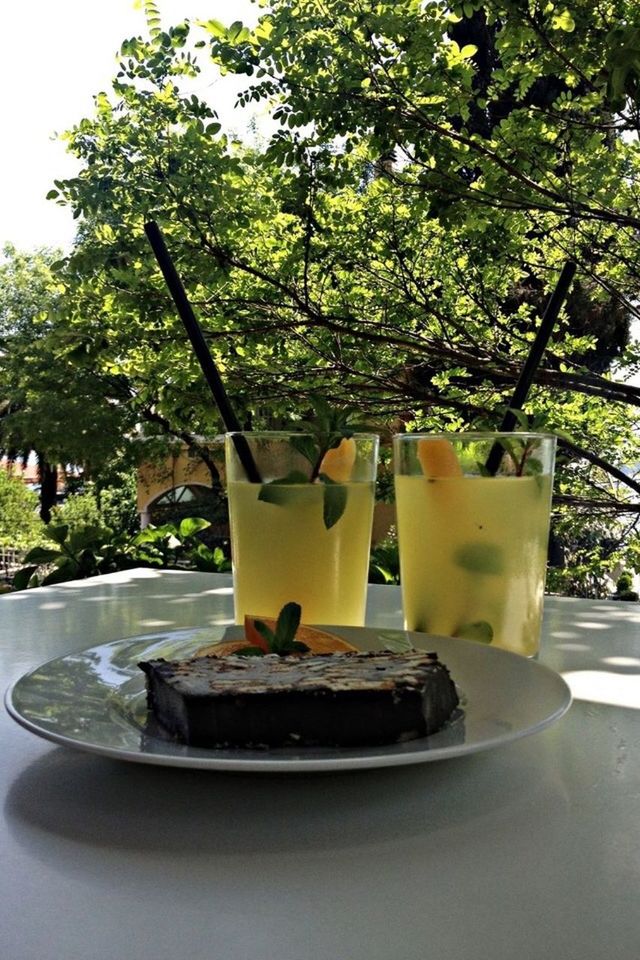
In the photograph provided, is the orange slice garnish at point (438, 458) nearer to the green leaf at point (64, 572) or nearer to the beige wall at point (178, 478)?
the green leaf at point (64, 572)

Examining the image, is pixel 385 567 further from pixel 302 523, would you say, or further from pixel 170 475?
pixel 170 475

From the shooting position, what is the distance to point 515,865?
1.53 feet

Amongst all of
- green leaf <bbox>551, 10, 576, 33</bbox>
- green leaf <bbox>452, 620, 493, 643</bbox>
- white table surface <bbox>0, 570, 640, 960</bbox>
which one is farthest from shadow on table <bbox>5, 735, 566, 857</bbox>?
green leaf <bbox>551, 10, 576, 33</bbox>

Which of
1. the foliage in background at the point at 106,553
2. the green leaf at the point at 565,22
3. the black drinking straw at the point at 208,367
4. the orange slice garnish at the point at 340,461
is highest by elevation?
the green leaf at the point at 565,22

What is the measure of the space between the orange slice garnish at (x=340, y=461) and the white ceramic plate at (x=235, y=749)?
7.7 inches

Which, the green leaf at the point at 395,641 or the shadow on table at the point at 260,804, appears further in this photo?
the green leaf at the point at 395,641

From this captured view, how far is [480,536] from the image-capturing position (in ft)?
3.12

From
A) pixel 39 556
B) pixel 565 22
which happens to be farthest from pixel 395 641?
pixel 565 22

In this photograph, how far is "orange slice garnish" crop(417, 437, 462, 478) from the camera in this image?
949 mm

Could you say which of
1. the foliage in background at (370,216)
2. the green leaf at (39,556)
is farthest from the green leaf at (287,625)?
the foliage in background at (370,216)

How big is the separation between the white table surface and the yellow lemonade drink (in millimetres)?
368

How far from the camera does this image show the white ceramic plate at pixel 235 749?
0.51m

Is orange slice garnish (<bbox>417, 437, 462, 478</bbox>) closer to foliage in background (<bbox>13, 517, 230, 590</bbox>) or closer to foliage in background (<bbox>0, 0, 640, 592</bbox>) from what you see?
foliage in background (<bbox>13, 517, 230, 590</bbox>)

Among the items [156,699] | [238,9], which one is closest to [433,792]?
[156,699]
